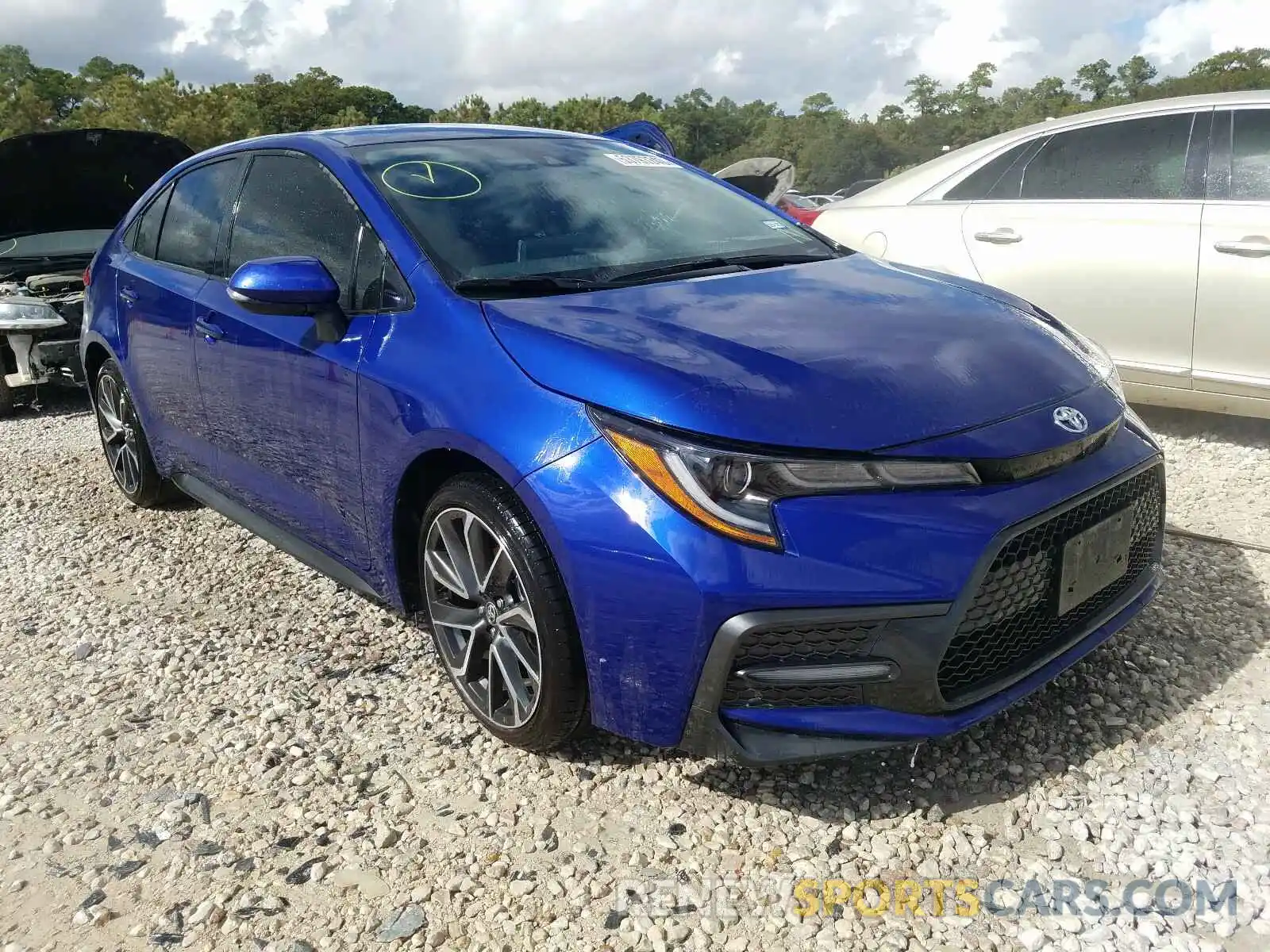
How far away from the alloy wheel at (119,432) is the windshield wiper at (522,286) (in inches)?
103

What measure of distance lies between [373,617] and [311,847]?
125cm

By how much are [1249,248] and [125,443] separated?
5.07 meters

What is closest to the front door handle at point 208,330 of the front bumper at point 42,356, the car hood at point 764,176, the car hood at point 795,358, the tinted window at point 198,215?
the tinted window at point 198,215

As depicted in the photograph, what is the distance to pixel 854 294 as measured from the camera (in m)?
2.64

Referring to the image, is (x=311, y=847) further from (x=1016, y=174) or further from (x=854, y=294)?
(x=1016, y=174)

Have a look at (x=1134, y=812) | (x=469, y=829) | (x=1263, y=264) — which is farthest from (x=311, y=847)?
(x=1263, y=264)

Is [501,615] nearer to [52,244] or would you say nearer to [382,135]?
[382,135]

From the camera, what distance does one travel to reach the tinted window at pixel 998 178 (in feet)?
16.0

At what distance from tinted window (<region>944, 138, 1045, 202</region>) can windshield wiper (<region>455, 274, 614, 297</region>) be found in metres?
3.09

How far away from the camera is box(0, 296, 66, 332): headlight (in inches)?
263

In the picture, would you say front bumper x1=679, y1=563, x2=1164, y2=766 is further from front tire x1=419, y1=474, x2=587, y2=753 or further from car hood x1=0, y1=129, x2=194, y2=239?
car hood x1=0, y1=129, x2=194, y2=239

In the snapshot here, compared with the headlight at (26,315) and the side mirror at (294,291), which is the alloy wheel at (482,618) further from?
the headlight at (26,315)

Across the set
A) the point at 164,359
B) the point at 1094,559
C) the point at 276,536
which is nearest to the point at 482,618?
the point at 276,536

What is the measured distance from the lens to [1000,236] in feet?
15.7
